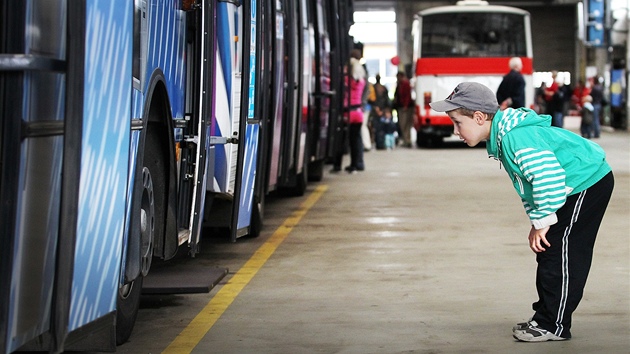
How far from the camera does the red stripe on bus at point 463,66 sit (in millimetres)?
29094

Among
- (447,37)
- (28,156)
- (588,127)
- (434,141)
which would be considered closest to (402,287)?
(28,156)

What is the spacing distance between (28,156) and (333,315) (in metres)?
3.62

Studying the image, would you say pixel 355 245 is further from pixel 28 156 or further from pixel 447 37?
pixel 447 37

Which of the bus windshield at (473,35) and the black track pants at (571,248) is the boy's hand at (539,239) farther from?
the bus windshield at (473,35)

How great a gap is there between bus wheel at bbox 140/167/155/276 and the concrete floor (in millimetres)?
481

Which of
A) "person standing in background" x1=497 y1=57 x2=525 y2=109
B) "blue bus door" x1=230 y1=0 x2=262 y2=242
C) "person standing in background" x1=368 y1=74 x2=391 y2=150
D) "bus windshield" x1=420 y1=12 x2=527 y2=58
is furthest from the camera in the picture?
"bus windshield" x1=420 y1=12 x2=527 y2=58

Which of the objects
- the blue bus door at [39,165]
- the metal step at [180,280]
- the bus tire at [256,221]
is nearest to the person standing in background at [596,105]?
the bus tire at [256,221]

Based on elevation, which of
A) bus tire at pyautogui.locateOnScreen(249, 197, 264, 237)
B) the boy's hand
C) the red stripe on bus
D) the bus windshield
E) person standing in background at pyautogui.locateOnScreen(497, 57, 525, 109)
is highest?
the bus windshield

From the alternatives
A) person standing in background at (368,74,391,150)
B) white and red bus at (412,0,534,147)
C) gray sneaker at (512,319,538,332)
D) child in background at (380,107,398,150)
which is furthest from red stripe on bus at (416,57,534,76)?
gray sneaker at (512,319,538,332)

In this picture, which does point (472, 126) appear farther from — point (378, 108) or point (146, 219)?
point (378, 108)

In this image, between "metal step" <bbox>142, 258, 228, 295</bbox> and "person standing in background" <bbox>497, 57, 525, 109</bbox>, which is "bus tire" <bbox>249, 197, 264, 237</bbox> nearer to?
"metal step" <bbox>142, 258, 228, 295</bbox>

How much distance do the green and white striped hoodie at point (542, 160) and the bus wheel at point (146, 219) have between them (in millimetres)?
1751

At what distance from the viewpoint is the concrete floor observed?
6.80 m

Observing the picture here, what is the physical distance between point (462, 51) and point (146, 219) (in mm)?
23602
